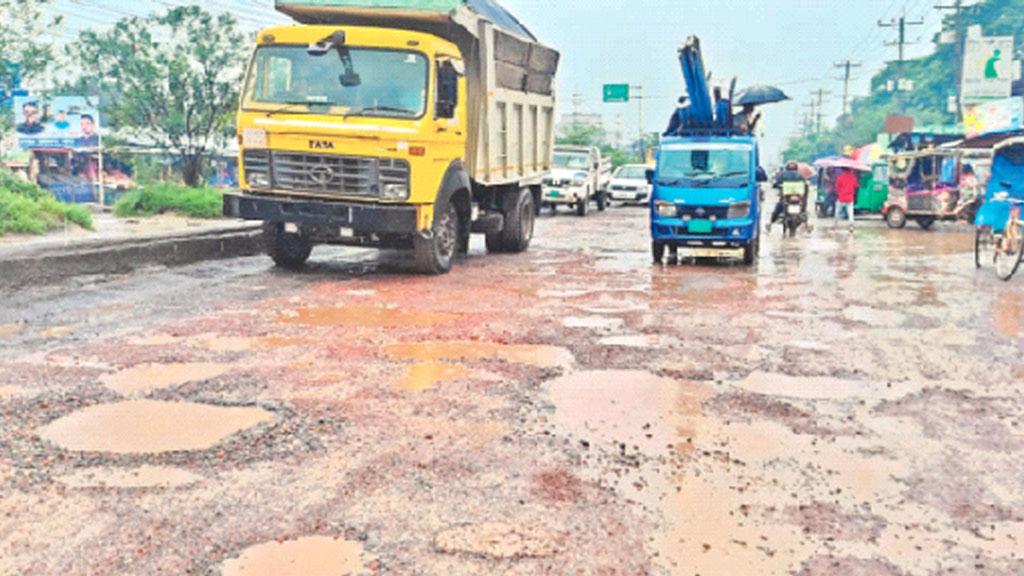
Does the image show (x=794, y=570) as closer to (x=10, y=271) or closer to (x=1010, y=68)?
(x=10, y=271)

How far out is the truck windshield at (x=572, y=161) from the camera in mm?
26562

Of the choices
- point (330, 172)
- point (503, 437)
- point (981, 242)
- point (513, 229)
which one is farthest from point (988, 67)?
point (503, 437)

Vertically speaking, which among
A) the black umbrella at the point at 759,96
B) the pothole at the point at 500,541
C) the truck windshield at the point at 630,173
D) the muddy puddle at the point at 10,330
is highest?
the black umbrella at the point at 759,96

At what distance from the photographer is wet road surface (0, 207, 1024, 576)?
316cm

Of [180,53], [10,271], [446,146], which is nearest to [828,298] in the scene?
[446,146]

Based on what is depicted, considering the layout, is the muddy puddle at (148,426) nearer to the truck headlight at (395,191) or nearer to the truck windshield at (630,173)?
the truck headlight at (395,191)

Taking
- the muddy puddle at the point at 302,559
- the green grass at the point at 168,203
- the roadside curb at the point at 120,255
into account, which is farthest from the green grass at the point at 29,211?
the muddy puddle at the point at 302,559

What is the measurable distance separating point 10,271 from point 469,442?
721 centimetres

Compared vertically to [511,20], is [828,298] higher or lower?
lower

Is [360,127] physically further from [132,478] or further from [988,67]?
[988,67]

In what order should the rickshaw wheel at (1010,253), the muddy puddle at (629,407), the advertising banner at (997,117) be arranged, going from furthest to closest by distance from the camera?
the advertising banner at (997,117) → the rickshaw wheel at (1010,253) → the muddy puddle at (629,407)

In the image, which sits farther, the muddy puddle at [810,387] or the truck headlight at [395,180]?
the truck headlight at [395,180]

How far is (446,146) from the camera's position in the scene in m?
10.3

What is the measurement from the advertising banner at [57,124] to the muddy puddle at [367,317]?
22.0 metres
